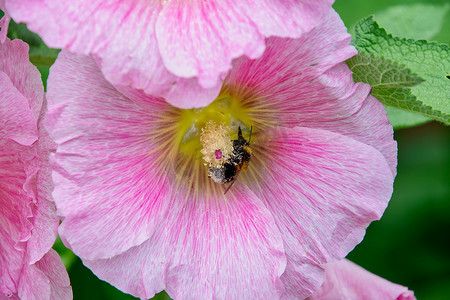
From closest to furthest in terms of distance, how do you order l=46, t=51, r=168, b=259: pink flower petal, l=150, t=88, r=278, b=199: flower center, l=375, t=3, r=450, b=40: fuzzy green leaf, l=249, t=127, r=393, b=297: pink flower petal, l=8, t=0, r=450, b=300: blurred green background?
l=46, t=51, r=168, b=259: pink flower petal, l=249, t=127, r=393, b=297: pink flower petal, l=150, t=88, r=278, b=199: flower center, l=375, t=3, r=450, b=40: fuzzy green leaf, l=8, t=0, r=450, b=300: blurred green background

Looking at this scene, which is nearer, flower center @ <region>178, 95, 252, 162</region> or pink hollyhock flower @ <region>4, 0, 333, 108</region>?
pink hollyhock flower @ <region>4, 0, 333, 108</region>

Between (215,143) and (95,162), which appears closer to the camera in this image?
(95,162)

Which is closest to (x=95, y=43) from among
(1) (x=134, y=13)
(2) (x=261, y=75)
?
(1) (x=134, y=13)

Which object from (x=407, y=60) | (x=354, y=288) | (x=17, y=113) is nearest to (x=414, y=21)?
(x=407, y=60)

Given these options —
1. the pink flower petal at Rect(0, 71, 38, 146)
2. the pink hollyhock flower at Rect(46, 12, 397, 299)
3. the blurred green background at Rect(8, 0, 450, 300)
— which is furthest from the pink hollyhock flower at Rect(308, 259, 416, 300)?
the blurred green background at Rect(8, 0, 450, 300)

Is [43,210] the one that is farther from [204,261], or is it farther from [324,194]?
[324,194]

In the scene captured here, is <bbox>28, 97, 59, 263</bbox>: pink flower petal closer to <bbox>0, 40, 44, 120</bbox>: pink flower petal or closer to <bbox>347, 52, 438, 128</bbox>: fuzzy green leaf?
<bbox>0, 40, 44, 120</bbox>: pink flower petal

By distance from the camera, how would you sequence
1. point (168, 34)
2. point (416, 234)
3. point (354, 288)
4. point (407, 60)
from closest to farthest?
point (168, 34) → point (407, 60) → point (354, 288) → point (416, 234)

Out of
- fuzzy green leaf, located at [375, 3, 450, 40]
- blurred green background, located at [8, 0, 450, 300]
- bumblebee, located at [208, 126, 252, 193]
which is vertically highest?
fuzzy green leaf, located at [375, 3, 450, 40]
